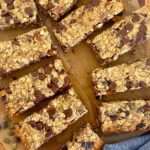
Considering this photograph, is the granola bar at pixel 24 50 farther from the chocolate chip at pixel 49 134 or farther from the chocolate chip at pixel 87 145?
the chocolate chip at pixel 87 145

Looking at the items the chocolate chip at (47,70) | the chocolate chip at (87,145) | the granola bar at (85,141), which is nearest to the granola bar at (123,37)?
the chocolate chip at (47,70)

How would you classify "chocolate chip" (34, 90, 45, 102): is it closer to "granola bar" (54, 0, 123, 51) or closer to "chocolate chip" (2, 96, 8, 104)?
"chocolate chip" (2, 96, 8, 104)

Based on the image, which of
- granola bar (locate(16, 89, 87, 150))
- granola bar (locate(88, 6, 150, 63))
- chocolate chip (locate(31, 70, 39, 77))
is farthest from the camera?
granola bar (locate(88, 6, 150, 63))

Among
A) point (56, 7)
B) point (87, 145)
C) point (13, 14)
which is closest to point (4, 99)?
point (13, 14)

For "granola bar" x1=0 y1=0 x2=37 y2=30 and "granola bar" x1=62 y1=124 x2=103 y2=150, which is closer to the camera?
"granola bar" x1=62 y1=124 x2=103 y2=150

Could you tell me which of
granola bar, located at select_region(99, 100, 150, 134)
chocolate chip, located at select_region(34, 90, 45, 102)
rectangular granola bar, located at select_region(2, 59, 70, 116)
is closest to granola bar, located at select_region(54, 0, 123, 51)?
rectangular granola bar, located at select_region(2, 59, 70, 116)

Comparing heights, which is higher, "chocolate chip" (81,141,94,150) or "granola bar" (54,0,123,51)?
"granola bar" (54,0,123,51)
